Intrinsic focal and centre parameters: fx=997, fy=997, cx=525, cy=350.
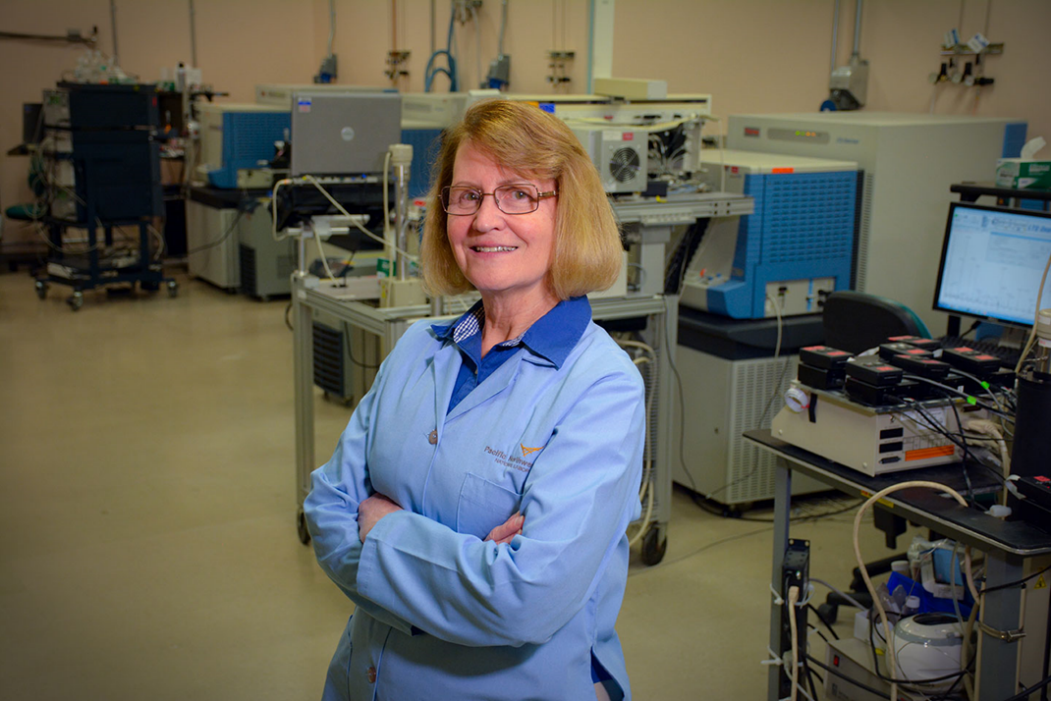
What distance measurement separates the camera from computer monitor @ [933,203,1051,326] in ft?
9.07

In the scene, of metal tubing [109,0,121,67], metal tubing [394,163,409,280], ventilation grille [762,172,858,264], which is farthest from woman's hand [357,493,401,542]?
metal tubing [109,0,121,67]

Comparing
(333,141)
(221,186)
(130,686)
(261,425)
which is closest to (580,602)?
(130,686)

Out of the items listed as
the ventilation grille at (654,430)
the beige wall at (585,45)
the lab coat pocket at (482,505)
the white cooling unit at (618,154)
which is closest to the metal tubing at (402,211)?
the white cooling unit at (618,154)

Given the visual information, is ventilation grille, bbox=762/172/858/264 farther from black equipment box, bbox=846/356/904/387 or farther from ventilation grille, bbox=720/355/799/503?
black equipment box, bbox=846/356/904/387

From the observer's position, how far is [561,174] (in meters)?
1.29

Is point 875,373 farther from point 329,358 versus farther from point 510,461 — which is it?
point 329,358

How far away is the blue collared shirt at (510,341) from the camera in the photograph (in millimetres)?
1265

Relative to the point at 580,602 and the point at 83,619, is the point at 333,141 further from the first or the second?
the point at 580,602

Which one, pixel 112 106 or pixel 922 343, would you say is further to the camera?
pixel 112 106

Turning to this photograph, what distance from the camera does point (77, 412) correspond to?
4383mm

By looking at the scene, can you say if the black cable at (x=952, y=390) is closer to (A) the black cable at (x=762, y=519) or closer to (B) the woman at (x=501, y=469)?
(B) the woman at (x=501, y=469)

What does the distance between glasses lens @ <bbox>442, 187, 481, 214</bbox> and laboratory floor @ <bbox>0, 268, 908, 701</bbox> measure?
4.94 ft

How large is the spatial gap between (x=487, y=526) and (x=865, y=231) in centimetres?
255

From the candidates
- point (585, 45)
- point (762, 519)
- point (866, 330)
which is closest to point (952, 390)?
point (866, 330)
